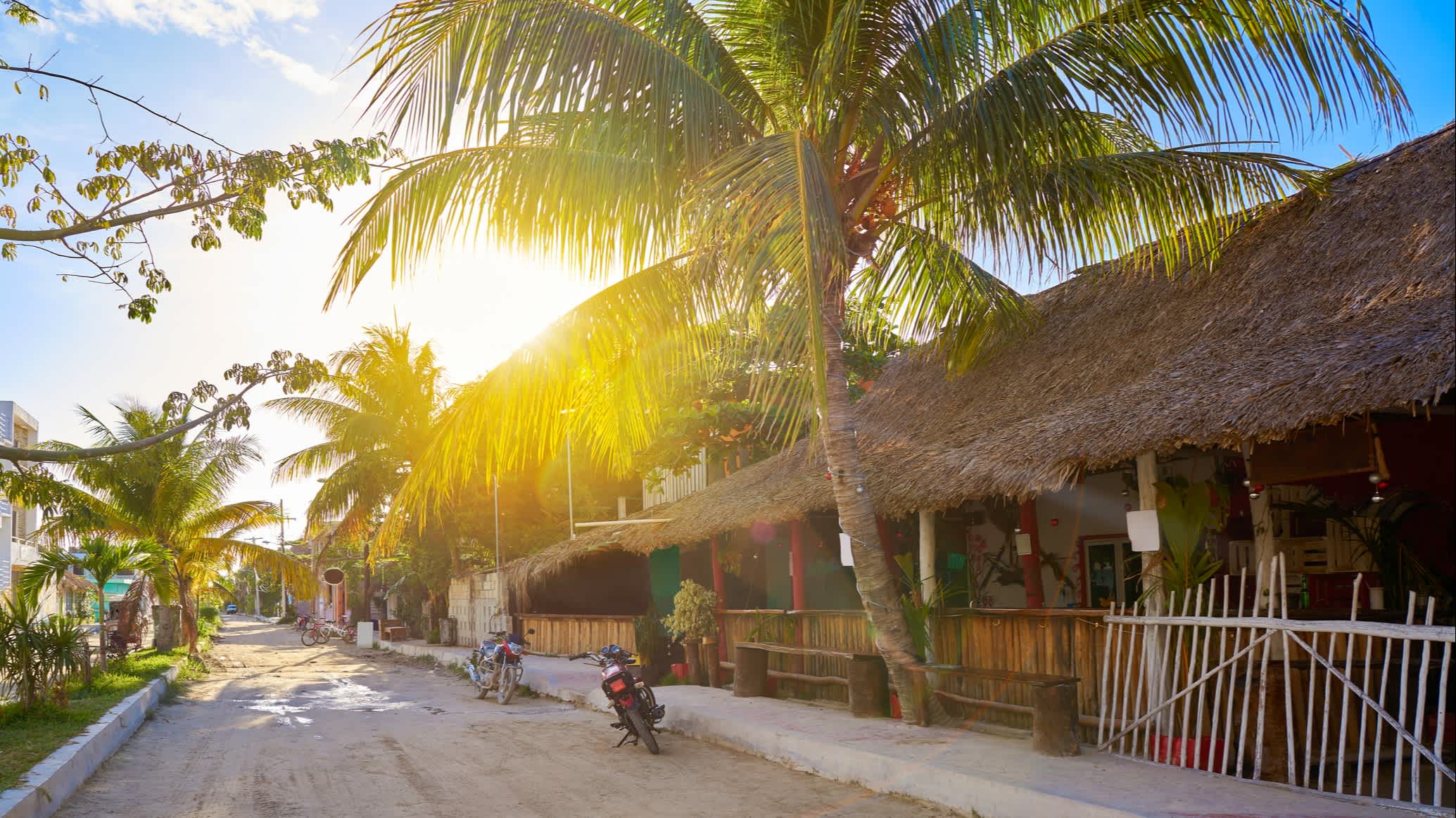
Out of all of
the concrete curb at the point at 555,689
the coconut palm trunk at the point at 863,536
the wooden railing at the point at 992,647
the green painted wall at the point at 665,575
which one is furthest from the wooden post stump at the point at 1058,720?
the green painted wall at the point at 665,575

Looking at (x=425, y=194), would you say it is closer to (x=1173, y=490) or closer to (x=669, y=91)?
(x=669, y=91)

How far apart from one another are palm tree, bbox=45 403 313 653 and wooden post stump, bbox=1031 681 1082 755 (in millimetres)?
18519

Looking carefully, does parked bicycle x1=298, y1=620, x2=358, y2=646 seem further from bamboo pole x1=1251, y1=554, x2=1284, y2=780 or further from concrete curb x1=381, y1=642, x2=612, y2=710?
bamboo pole x1=1251, y1=554, x2=1284, y2=780

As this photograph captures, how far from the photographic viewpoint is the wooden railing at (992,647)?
852 centimetres

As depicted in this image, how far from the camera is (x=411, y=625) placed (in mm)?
35188

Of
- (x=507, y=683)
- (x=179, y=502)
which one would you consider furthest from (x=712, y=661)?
(x=179, y=502)

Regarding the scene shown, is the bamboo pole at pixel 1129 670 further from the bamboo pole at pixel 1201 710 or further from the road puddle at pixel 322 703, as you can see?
the road puddle at pixel 322 703

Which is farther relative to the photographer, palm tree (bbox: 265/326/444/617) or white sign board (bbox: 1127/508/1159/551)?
palm tree (bbox: 265/326/444/617)

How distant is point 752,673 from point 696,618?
1516mm

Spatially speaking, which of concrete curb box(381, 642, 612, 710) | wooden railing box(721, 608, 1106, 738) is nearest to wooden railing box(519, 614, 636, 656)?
concrete curb box(381, 642, 612, 710)

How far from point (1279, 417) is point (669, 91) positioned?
4761 mm

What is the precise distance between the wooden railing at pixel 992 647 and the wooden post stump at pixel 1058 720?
0.54 meters

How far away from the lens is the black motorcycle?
32.1 feet

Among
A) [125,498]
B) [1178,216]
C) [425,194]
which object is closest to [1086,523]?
[1178,216]
